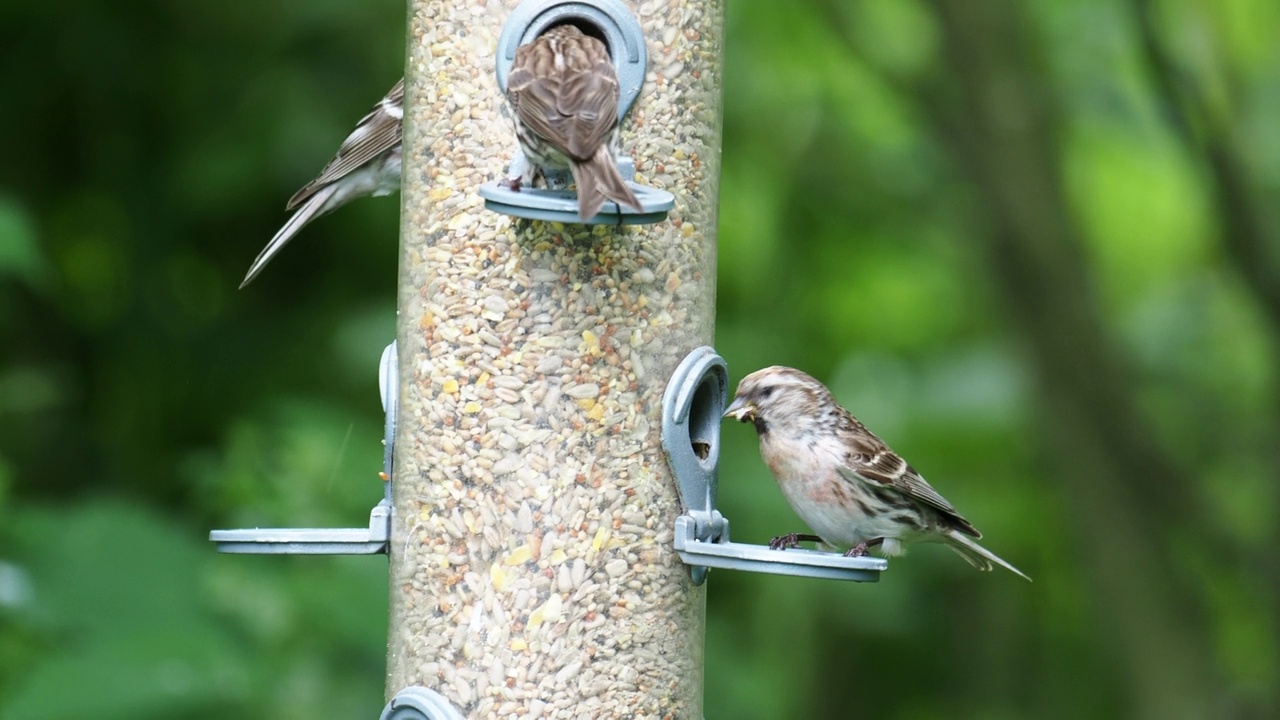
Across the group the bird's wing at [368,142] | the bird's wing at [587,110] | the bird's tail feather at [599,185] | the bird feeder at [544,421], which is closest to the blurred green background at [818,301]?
the bird's wing at [368,142]

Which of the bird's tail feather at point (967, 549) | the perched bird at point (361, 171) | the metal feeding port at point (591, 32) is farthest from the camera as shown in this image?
the perched bird at point (361, 171)

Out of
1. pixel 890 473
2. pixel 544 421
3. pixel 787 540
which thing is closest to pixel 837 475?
pixel 890 473

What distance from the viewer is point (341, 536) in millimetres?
4738

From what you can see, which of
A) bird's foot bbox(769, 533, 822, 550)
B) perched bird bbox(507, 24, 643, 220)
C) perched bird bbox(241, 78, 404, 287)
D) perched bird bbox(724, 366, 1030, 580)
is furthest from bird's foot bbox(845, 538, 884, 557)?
perched bird bbox(241, 78, 404, 287)

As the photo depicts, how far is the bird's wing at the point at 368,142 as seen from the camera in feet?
18.9

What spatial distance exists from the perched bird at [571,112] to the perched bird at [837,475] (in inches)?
43.0

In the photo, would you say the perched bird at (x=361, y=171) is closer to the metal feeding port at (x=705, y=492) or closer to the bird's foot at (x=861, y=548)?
the metal feeding port at (x=705, y=492)

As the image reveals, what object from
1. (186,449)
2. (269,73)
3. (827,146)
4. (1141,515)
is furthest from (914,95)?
(186,449)

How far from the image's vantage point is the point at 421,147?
15.5 feet

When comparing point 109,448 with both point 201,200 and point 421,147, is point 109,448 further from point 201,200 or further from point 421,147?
point 421,147

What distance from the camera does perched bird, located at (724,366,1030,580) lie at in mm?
5160

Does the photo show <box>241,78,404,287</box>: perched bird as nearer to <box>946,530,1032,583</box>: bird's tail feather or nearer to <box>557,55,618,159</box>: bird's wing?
<box>557,55,618,159</box>: bird's wing

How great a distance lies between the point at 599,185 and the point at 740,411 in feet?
3.99

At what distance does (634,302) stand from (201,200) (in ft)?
16.3
